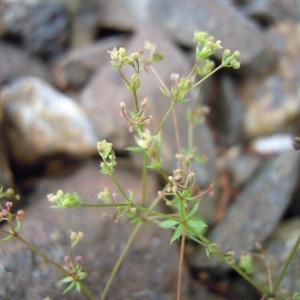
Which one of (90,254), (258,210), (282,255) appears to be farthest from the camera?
(258,210)

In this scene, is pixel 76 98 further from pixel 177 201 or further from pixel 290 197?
pixel 177 201

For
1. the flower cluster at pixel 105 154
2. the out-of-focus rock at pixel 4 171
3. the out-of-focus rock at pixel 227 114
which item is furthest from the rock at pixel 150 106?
the flower cluster at pixel 105 154

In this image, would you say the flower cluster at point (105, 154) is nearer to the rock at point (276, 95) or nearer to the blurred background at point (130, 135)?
the blurred background at point (130, 135)

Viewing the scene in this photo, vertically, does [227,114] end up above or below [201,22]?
below

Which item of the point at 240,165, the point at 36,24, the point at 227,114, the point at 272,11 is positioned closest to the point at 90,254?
the point at 240,165

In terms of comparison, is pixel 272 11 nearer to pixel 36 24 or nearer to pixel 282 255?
pixel 36 24

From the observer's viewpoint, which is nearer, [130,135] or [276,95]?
[130,135]

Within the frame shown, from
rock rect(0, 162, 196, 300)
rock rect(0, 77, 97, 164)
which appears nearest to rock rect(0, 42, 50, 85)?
rock rect(0, 77, 97, 164)
